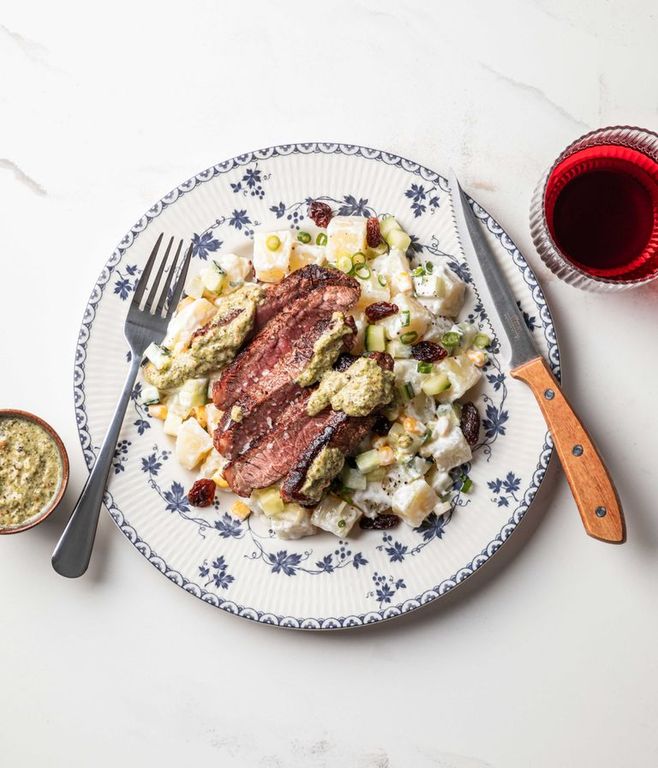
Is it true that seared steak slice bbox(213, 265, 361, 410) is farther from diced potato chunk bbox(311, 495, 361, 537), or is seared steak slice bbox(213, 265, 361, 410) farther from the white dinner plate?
diced potato chunk bbox(311, 495, 361, 537)

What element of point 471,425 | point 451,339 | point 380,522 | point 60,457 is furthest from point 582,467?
point 60,457

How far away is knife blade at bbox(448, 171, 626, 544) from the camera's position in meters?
3.33

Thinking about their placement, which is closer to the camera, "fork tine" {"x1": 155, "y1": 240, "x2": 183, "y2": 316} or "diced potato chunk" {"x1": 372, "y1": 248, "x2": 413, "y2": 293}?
"diced potato chunk" {"x1": 372, "y1": 248, "x2": 413, "y2": 293}

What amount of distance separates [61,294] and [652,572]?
3.34m

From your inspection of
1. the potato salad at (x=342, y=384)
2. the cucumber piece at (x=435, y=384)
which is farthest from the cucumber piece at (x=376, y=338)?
the cucumber piece at (x=435, y=384)

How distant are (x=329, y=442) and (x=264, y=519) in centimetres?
56

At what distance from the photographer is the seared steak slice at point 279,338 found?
11.8 ft

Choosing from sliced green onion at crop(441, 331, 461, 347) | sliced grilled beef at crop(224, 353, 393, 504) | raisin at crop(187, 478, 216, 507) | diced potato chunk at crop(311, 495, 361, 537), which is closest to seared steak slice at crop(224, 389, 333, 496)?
sliced grilled beef at crop(224, 353, 393, 504)

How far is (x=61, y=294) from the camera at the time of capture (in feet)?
13.3

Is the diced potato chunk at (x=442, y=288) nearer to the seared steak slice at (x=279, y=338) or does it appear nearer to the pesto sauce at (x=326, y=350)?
the seared steak slice at (x=279, y=338)

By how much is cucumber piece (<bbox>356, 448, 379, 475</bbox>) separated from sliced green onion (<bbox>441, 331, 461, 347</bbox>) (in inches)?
23.8

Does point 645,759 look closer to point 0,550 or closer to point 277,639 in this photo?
point 277,639

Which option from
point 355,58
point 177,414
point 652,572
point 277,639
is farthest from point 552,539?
point 355,58

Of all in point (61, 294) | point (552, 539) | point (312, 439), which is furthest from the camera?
point (61, 294)
